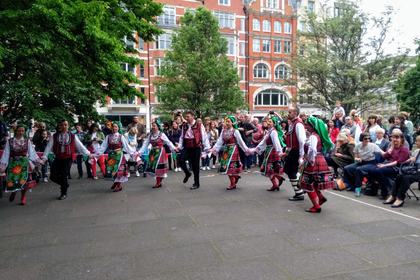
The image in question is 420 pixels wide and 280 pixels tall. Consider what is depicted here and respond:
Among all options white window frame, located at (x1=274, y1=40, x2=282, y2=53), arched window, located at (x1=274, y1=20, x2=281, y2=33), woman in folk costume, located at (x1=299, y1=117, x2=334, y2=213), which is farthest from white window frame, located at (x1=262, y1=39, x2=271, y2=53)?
woman in folk costume, located at (x1=299, y1=117, x2=334, y2=213)

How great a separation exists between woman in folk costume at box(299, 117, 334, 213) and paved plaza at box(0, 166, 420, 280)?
53 cm

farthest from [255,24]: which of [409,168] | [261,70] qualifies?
[409,168]

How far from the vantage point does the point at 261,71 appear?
42.8 meters

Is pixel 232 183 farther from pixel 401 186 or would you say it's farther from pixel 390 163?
pixel 401 186

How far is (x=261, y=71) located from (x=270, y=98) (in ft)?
13.4

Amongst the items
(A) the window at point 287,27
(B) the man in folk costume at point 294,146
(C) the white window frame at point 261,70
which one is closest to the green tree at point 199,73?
(B) the man in folk costume at point 294,146

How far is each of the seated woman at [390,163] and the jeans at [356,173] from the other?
6.8 inches

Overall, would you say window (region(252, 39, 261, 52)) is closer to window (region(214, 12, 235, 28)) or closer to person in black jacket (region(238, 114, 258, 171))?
window (region(214, 12, 235, 28))

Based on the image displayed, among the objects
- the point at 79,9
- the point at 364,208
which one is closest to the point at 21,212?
the point at 79,9

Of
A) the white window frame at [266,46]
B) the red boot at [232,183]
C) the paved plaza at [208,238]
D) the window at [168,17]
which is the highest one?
the window at [168,17]

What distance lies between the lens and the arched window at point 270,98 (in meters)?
42.8

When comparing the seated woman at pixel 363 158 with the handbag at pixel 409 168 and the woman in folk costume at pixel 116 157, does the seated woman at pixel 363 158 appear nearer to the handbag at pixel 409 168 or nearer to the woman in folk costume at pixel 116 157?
the handbag at pixel 409 168

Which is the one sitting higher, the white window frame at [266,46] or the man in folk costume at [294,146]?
the white window frame at [266,46]

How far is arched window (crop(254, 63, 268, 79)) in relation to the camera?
139ft
